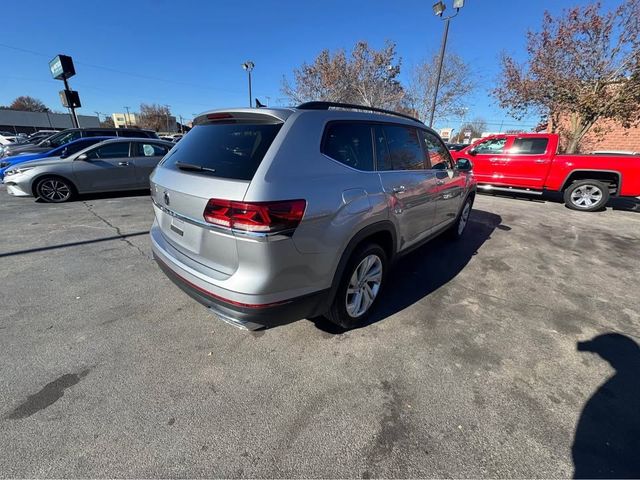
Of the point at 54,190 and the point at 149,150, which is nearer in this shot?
the point at 54,190

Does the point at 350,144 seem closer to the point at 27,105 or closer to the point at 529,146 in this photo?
the point at 529,146

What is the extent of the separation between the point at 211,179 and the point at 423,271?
3.11m

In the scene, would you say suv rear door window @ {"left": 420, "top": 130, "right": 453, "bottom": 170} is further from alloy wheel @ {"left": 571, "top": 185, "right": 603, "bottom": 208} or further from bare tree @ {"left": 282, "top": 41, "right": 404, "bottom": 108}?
bare tree @ {"left": 282, "top": 41, "right": 404, "bottom": 108}

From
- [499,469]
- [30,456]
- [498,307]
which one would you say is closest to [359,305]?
[499,469]

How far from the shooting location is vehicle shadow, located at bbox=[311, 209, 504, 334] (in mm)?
3137

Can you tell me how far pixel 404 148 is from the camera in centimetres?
318

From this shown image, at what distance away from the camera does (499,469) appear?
164cm

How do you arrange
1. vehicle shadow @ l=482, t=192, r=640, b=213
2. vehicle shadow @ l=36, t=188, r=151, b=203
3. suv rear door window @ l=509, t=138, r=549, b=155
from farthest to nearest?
vehicle shadow @ l=482, t=192, r=640, b=213, suv rear door window @ l=509, t=138, r=549, b=155, vehicle shadow @ l=36, t=188, r=151, b=203

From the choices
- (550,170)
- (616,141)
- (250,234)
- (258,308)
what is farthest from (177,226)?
(616,141)

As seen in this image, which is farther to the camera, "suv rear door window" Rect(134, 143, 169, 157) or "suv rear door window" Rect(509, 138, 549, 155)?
"suv rear door window" Rect(509, 138, 549, 155)

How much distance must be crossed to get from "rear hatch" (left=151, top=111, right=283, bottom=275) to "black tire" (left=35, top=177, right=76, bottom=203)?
6.60m

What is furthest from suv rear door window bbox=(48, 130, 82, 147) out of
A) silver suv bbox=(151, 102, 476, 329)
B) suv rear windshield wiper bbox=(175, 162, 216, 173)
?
suv rear windshield wiper bbox=(175, 162, 216, 173)

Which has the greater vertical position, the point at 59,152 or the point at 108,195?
the point at 59,152

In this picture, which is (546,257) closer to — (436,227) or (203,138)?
(436,227)
